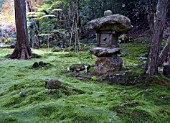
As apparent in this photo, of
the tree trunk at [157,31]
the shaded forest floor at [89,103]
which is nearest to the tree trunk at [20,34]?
the shaded forest floor at [89,103]

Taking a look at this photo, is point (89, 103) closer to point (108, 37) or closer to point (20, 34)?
point (108, 37)

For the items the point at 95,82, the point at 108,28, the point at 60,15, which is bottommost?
the point at 95,82

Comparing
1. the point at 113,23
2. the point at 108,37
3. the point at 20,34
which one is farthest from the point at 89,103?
the point at 20,34

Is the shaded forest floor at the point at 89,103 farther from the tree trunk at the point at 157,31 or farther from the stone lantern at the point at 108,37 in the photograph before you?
the stone lantern at the point at 108,37

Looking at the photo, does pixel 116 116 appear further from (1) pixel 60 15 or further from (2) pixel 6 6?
(2) pixel 6 6

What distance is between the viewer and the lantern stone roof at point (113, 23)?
5520 millimetres

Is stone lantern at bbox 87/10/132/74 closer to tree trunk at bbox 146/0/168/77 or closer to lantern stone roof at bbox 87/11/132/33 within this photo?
lantern stone roof at bbox 87/11/132/33

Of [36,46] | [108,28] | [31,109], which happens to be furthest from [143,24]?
[31,109]

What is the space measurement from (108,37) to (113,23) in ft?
1.59

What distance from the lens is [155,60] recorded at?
4.22 metres

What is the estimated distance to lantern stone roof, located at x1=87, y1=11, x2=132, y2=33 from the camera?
5.52m

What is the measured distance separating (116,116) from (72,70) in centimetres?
374

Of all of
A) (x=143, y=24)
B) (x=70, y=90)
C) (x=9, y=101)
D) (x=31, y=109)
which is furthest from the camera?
(x=143, y=24)

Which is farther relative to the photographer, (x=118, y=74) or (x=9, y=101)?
(x=118, y=74)
